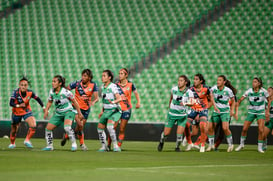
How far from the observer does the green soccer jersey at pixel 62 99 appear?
542 inches

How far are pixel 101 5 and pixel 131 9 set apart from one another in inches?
68.6

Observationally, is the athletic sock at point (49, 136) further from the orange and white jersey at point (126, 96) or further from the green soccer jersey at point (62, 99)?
the orange and white jersey at point (126, 96)

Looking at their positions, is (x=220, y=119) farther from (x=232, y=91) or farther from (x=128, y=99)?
(x=128, y=99)

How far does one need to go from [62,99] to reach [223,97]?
4.66 m

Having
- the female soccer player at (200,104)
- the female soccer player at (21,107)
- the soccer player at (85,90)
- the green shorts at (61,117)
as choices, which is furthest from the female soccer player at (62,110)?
the female soccer player at (200,104)

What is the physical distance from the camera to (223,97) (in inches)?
631

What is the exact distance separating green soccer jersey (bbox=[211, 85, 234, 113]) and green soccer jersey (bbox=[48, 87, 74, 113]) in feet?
14.2

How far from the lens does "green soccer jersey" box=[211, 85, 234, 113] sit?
15.9 m

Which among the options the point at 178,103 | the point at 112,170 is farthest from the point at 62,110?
the point at 112,170

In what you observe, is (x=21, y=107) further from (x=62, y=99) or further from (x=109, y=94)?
(x=109, y=94)

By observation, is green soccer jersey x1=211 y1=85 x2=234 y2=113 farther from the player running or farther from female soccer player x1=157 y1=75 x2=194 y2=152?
the player running

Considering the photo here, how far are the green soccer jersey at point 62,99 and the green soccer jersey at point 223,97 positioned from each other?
14.2ft

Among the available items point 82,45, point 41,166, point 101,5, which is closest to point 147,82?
point 82,45

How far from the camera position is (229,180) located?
7.72 metres
